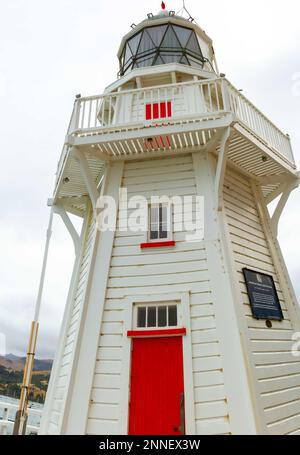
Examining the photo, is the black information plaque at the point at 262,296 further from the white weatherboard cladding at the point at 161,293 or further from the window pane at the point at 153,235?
the window pane at the point at 153,235

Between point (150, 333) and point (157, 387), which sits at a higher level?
point (150, 333)

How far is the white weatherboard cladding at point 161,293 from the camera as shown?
173 inches

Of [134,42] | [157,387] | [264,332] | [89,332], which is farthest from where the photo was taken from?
[134,42]

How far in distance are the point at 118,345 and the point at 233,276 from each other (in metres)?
2.29

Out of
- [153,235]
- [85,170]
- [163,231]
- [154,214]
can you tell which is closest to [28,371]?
[153,235]

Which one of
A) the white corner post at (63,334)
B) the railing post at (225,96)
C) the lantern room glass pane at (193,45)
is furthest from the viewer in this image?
the lantern room glass pane at (193,45)

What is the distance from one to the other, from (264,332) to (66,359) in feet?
12.1

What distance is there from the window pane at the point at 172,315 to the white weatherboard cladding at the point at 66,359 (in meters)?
1.57

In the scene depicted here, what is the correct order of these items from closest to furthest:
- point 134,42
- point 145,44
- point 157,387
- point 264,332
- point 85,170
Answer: point 157,387
point 264,332
point 85,170
point 145,44
point 134,42

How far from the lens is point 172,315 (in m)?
5.07

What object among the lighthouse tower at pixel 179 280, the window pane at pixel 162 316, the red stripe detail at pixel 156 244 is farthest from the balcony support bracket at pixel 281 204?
the window pane at pixel 162 316

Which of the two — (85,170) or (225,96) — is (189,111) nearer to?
(225,96)

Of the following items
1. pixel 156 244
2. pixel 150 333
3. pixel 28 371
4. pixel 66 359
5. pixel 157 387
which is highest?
pixel 156 244

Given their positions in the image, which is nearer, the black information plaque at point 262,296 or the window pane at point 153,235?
the black information plaque at point 262,296
